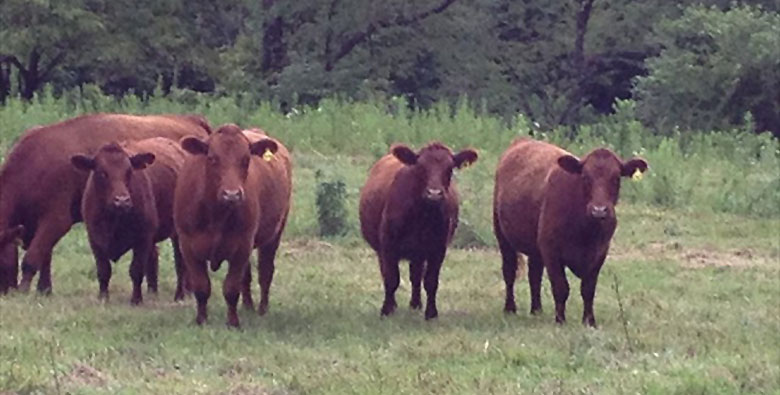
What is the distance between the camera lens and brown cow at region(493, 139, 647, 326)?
10969 mm

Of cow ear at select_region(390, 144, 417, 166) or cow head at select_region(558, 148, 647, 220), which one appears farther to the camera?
cow ear at select_region(390, 144, 417, 166)

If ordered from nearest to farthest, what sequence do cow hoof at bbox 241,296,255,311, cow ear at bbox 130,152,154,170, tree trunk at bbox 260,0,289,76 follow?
cow ear at bbox 130,152,154,170 → cow hoof at bbox 241,296,255,311 → tree trunk at bbox 260,0,289,76

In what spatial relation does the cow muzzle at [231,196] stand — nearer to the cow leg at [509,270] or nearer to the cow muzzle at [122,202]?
the cow muzzle at [122,202]

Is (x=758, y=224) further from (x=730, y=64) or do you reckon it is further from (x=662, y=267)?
(x=730, y=64)

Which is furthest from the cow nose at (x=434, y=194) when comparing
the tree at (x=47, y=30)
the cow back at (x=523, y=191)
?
the tree at (x=47, y=30)

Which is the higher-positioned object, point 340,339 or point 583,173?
point 583,173

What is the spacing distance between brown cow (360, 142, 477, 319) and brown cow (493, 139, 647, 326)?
1.98 ft

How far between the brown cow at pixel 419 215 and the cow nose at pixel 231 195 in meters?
1.53

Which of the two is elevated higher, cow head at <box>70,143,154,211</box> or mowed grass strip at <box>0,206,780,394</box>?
cow head at <box>70,143,154,211</box>

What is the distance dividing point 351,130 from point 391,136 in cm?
66

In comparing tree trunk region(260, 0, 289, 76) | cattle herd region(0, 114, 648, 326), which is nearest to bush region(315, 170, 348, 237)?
cattle herd region(0, 114, 648, 326)

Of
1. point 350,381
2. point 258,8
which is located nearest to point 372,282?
point 350,381

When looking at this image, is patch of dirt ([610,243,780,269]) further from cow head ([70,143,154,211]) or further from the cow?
cow head ([70,143,154,211])

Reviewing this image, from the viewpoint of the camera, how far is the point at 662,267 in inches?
585
